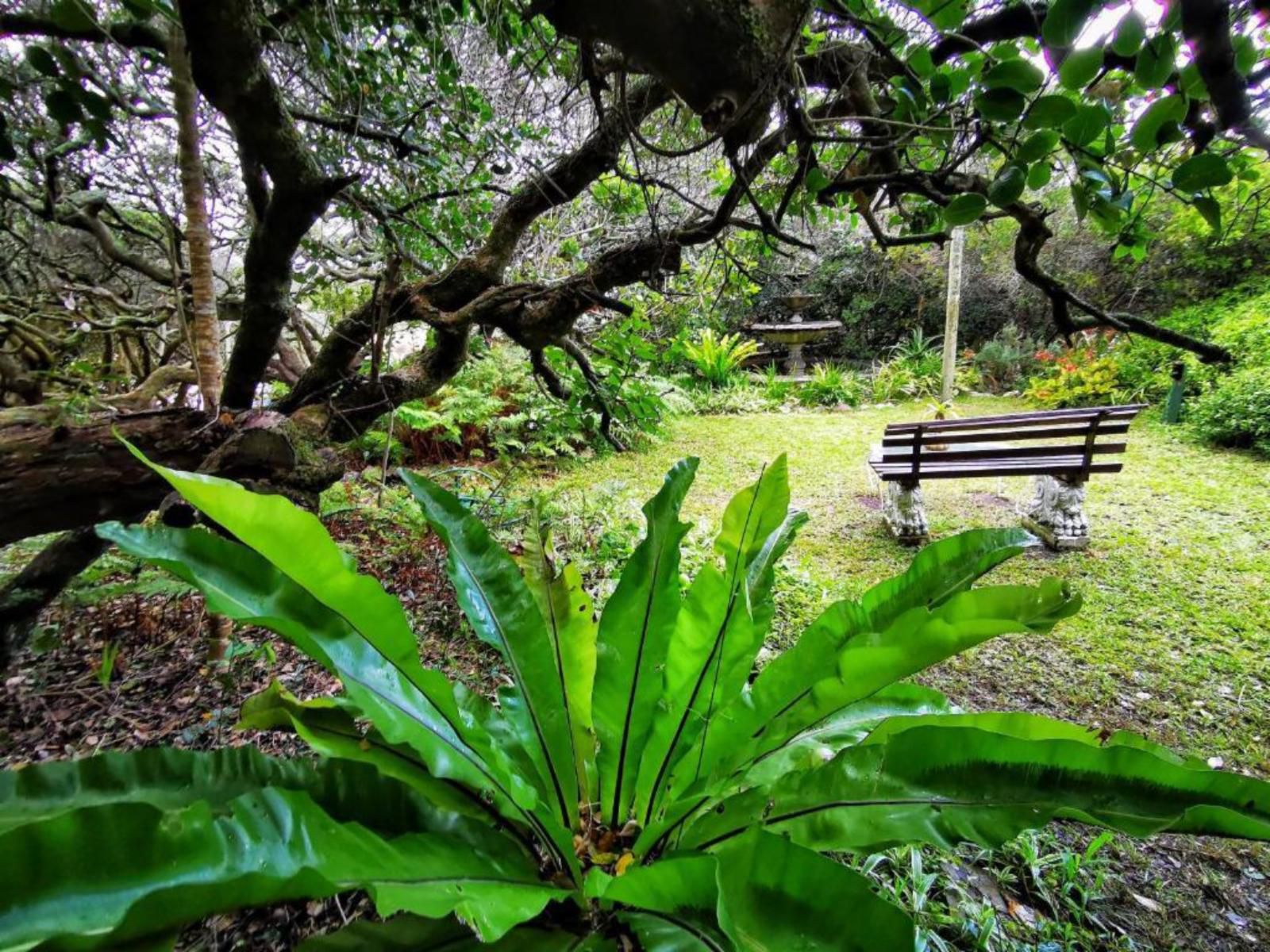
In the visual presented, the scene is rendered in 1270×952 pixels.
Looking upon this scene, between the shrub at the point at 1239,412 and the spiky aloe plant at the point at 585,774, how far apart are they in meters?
6.68

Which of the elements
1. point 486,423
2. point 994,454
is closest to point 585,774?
point 994,454

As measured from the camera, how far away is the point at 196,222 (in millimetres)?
1304

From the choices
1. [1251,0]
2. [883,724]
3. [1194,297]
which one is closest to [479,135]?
[1251,0]

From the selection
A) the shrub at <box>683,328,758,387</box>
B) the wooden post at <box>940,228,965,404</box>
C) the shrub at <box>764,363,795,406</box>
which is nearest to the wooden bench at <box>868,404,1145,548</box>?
the wooden post at <box>940,228,965,404</box>

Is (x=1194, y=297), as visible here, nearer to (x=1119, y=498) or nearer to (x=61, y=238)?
(x=1119, y=498)

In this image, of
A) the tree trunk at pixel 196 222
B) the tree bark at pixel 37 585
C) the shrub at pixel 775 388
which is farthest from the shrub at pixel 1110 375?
the tree bark at pixel 37 585

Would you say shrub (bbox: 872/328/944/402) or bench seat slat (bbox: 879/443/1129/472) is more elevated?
shrub (bbox: 872/328/944/402)

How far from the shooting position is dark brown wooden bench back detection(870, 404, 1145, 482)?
3.18 meters

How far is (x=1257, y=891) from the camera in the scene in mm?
1366

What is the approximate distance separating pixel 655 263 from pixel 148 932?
5.82 feet

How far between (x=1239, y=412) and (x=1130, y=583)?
154 inches

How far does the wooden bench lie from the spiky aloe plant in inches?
109

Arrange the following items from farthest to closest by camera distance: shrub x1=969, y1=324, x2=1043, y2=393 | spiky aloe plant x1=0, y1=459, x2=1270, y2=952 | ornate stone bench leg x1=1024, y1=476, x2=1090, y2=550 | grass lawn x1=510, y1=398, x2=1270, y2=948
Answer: shrub x1=969, y1=324, x2=1043, y2=393 < ornate stone bench leg x1=1024, y1=476, x2=1090, y2=550 < grass lawn x1=510, y1=398, x2=1270, y2=948 < spiky aloe plant x1=0, y1=459, x2=1270, y2=952

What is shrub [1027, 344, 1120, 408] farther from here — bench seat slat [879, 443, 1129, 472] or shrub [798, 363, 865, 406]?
bench seat slat [879, 443, 1129, 472]
